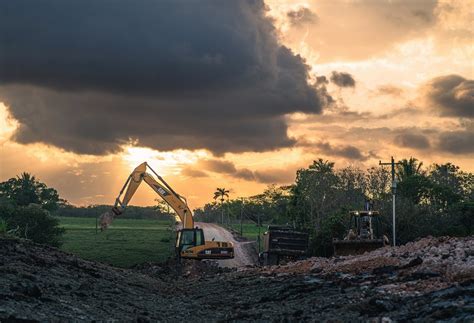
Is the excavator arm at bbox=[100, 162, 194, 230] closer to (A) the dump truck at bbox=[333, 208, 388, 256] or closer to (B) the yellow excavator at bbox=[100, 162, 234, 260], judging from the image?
(B) the yellow excavator at bbox=[100, 162, 234, 260]

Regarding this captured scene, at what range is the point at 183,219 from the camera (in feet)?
169

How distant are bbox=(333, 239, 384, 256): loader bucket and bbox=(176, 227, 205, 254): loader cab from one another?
32.0 feet

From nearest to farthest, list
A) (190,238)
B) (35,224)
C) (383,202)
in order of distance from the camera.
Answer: (190,238) < (383,202) < (35,224)

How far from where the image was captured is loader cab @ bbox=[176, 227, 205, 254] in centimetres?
4812

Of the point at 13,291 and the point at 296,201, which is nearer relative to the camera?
the point at 13,291

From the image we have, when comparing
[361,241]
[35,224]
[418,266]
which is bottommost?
[418,266]

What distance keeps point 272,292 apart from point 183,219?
24.6 meters

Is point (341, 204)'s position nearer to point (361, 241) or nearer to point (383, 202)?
point (383, 202)

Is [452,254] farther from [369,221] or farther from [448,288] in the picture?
[369,221]

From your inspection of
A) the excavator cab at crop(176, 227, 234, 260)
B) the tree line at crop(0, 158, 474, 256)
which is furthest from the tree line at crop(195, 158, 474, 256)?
the excavator cab at crop(176, 227, 234, 260)

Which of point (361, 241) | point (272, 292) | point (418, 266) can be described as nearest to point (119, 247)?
point (361, 241)

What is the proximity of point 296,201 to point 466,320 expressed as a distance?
63784 millimetres

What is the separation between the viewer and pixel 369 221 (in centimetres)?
4775

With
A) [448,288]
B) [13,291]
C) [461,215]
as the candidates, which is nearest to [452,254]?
[448,288]
